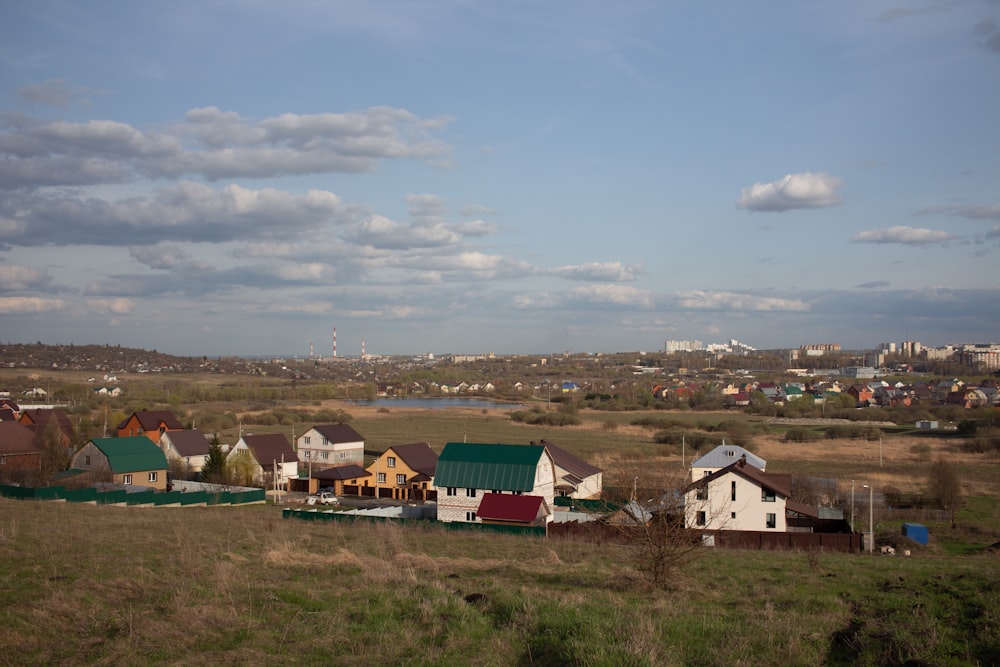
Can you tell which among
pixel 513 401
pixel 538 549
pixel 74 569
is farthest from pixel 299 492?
pixel 513 401

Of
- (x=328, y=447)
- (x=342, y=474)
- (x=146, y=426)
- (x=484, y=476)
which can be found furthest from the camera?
(x=146, y=426)

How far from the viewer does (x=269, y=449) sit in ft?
138

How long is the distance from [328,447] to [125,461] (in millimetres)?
11388

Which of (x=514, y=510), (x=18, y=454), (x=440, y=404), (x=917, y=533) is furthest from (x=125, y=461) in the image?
(x=440, y=404)

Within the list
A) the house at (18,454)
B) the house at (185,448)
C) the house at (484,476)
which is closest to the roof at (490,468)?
the house at (484,476)

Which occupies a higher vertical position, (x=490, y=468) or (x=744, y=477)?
(x=744, y=477)

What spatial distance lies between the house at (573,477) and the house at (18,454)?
2472cm

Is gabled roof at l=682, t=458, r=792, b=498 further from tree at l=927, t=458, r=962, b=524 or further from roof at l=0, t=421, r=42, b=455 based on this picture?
roof at l=0, t=421, r=42, b=455

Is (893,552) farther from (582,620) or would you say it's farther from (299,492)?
(299,492)

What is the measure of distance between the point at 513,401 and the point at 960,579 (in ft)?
367

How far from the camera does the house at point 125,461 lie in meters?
37.8

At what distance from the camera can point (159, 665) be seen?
8.38 meters

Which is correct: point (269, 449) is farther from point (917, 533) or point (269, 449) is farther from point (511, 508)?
point (917, 533)

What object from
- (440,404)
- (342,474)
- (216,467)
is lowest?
(440,404)
